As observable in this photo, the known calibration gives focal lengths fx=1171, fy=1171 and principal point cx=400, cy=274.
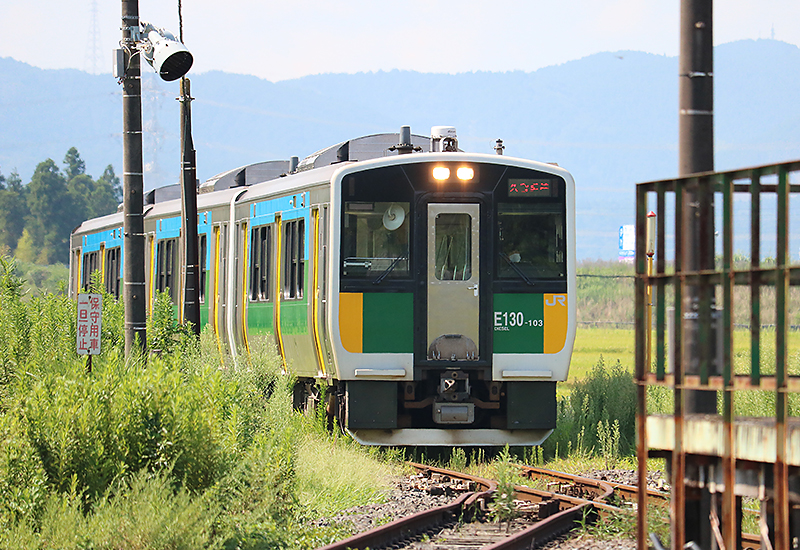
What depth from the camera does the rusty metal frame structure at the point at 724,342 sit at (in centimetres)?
555

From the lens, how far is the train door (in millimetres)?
13117

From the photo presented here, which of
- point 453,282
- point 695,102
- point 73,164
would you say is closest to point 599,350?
point 453,282

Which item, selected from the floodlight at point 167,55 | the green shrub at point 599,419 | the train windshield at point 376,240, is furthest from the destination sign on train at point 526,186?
the floodlight at point 167,55

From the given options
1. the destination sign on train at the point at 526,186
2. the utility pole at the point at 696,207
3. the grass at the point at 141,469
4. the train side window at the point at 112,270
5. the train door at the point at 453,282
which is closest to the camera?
the utility pole at the point at 696,207

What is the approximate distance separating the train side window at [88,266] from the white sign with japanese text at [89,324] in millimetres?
13719

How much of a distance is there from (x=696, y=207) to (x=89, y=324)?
6495 mm

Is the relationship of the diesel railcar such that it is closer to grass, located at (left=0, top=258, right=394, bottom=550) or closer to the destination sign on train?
the destination sign on train

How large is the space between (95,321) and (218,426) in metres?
3.12

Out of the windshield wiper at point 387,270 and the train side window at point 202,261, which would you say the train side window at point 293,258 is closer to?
the windshield wiper at point 387,270

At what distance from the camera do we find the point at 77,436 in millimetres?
8141

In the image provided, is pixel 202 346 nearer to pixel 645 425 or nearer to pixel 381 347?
pixel 381 347

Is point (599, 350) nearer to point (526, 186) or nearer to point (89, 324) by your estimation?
point (526, 186)

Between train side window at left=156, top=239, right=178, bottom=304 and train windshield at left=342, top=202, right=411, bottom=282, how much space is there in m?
7.48

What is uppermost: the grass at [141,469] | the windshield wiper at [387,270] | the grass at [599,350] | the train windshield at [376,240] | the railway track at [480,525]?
the train windshield at [376,240]
